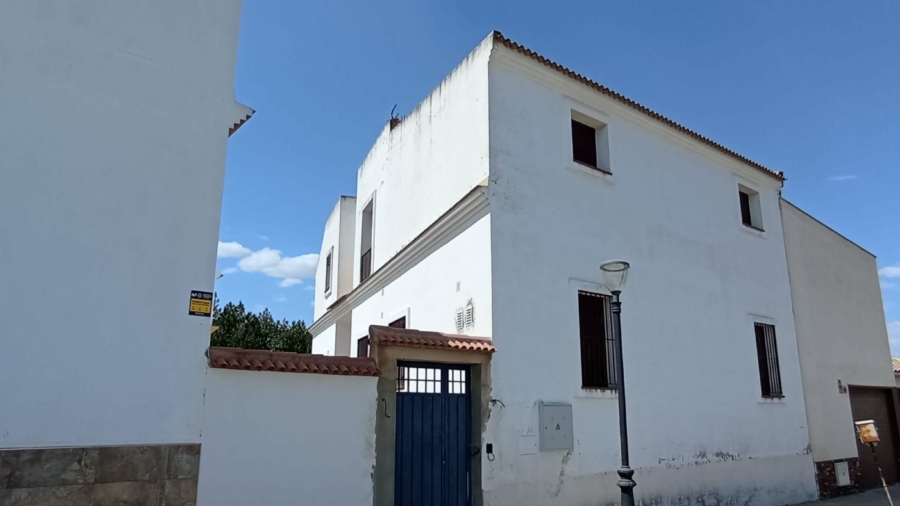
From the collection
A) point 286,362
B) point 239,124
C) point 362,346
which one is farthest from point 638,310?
point 239,124

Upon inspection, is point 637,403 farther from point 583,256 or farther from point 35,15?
point 35,15

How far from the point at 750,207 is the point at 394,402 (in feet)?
34.3

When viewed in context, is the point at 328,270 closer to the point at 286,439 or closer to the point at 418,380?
the point at 418,380

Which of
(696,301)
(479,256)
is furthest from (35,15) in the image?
(696,301)

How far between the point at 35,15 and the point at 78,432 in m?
4.38

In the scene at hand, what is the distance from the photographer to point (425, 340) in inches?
303

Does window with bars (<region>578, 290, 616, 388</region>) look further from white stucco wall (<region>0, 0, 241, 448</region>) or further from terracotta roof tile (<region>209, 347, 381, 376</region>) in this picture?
white stucco wall (<region>0, 0, 241, 448</region>)

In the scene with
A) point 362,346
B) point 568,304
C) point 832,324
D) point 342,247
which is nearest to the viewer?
point 568,304

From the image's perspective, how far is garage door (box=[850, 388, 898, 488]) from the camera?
14203mm

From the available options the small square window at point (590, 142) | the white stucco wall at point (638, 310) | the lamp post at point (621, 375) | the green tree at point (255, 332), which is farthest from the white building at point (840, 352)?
the green tree at point (255, 332)

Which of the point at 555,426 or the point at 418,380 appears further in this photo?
the point at 555,426

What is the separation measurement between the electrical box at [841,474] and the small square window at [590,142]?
8899mm

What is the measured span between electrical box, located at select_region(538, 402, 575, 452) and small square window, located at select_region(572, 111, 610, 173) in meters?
4.26

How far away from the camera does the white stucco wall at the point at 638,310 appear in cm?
860
